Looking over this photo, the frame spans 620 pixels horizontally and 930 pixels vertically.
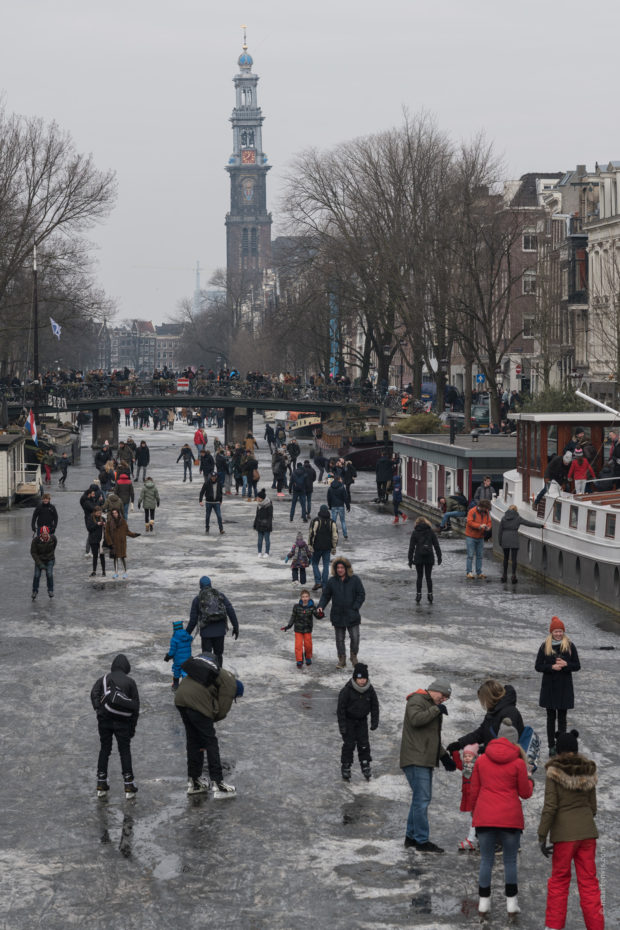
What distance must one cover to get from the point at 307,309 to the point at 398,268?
949 centimetres

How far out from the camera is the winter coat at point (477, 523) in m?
25.4

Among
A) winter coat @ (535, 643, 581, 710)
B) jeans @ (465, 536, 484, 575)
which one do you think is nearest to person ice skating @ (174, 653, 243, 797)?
winter coat @ (535, 643, 581, 710)

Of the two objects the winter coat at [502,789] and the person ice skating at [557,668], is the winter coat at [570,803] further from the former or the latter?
the person ice skating at [557,668]

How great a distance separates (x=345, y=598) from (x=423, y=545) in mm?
5369

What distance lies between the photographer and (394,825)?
11750 mm

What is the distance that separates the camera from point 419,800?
35.9ft

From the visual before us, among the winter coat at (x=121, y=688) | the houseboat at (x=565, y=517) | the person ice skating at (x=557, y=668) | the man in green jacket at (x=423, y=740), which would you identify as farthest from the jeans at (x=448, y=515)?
the man in green jacket at (x=423, y=740)

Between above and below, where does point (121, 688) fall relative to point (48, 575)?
above

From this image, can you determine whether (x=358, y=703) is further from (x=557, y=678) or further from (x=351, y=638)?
(x=351, y=638)

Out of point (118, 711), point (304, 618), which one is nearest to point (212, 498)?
point (304, 618)

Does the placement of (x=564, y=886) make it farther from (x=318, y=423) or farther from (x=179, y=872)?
(x=318, y=423)

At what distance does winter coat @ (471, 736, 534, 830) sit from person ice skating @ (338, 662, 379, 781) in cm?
250

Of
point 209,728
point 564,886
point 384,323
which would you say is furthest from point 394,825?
point 384,323

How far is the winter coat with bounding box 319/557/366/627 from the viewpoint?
57.2ft
